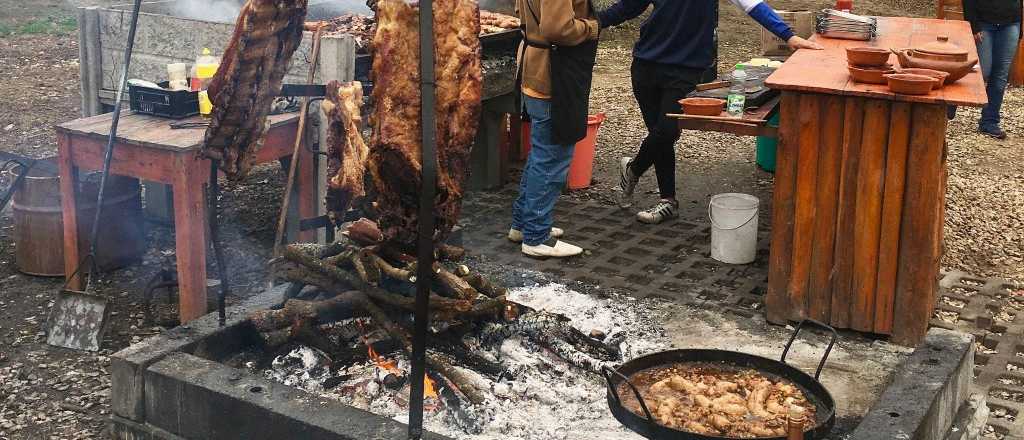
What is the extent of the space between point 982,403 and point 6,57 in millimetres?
14045

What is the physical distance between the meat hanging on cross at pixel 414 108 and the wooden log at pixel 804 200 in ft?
8.55

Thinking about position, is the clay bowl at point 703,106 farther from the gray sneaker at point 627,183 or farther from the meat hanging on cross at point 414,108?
the meat hanging on cross at point 414,108

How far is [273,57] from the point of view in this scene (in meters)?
4.79

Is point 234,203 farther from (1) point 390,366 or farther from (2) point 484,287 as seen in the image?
(1) point 390,366

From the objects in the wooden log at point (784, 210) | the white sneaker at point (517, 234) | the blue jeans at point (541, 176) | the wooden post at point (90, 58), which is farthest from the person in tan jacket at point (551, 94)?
the wooden post at point (90, 58)

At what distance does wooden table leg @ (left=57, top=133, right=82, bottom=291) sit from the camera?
682 cm

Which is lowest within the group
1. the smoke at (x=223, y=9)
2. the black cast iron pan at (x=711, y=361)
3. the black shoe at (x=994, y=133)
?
the black cast iron pan at (x=711, y=361)

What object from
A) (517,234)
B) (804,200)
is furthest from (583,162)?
(804,200)

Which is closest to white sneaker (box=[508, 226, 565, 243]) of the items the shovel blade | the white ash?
the white ash

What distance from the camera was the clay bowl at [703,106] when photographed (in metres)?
6.95

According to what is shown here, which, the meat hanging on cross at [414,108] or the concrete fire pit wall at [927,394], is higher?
the meat hanging on cross at [414,108]

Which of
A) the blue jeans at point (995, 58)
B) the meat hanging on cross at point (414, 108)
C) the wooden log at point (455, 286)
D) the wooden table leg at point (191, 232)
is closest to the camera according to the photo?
the meat hanging on cross at point (414, 108)

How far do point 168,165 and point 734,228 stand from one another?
152 inches

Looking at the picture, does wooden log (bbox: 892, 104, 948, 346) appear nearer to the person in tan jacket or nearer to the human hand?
the human hand
